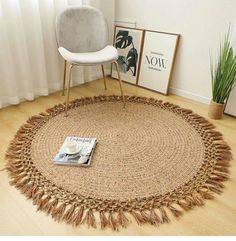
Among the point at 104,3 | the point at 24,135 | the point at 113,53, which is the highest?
the point at 104,3

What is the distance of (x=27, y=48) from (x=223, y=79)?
156cm

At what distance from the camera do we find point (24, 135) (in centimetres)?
180

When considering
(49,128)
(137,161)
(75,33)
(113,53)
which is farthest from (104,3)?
(137,161)

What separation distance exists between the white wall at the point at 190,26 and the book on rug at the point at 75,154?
1157 millimetres

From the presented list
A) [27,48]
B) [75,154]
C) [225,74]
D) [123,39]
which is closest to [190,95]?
[225,74]

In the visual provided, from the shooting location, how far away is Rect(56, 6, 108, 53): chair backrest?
215 cm

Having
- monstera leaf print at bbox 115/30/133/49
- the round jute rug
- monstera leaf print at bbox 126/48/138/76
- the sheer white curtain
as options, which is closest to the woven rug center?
the round jute rug

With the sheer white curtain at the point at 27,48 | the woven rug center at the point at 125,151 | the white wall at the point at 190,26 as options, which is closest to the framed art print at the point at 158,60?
the white wall at the point at 190,26

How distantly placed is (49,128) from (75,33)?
34.7 inches

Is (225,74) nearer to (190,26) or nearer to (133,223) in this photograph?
(190,26)

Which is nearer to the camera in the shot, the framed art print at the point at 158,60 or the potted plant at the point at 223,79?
the potted plant at the point at 223,79

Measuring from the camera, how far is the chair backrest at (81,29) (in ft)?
7.05

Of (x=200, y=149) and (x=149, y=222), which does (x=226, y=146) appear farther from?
(x=149, y=222)

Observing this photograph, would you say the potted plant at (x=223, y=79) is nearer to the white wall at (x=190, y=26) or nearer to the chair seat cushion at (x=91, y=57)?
the white wall at (x=190, y=26)
